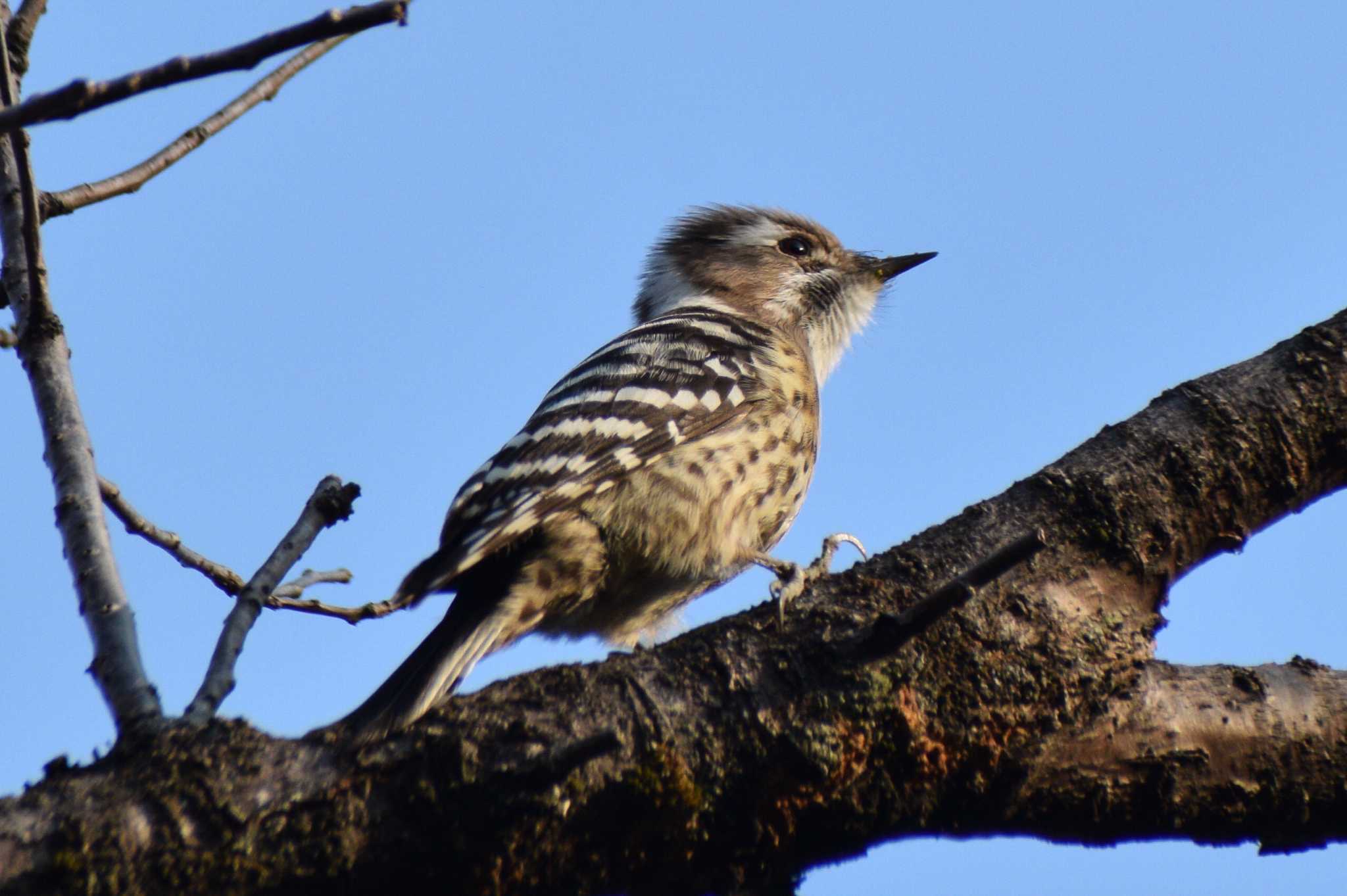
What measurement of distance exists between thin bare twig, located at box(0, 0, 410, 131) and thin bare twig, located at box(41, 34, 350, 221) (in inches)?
62.2

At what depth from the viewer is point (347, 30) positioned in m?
A: 1.90

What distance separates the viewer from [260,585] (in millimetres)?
3236

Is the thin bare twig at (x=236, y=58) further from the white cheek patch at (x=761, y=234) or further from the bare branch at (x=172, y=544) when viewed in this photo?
the white cheek patch at (x=761, y=234)

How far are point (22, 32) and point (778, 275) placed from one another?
15.4 feet

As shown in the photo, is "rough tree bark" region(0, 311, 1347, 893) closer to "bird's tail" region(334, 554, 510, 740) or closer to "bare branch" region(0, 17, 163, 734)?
"bird's tail" region(334, 554, 510, 740)

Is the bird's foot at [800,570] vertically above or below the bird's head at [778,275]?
below

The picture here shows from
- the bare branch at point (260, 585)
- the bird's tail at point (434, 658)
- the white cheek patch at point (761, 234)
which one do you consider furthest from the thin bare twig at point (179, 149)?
the white cheek patch at point (761, 234)

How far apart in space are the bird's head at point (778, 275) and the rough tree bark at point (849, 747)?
352cm

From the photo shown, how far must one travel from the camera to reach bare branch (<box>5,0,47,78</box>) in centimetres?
341

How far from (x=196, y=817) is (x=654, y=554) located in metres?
2.43

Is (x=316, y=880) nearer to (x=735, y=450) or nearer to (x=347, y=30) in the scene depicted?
(x=347, y=30)

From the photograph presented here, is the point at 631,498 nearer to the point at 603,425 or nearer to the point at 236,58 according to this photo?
the point at 603,425

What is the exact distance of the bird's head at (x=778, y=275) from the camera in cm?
733

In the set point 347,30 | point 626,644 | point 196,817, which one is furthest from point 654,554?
point 347,30
